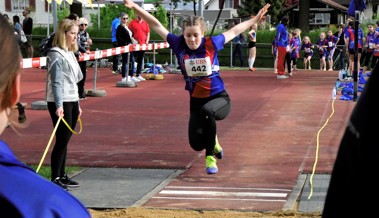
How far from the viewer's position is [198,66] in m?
9.09

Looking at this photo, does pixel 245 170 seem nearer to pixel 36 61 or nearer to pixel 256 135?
pixel 256 135

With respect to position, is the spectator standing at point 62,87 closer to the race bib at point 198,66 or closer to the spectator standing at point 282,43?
the race bib at point 198,66

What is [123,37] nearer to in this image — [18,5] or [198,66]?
[198,66]

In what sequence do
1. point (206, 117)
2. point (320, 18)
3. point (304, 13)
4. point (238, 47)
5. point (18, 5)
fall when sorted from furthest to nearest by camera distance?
point (320, 18)
point (18, 5)
point (304, 13)
point (238, 47)
point (206, 117)

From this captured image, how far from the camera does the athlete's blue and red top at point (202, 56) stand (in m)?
9.23

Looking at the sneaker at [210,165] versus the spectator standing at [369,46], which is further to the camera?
the spectator standing at [369,46]

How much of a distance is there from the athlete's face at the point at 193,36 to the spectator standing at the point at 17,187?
23.9 feet

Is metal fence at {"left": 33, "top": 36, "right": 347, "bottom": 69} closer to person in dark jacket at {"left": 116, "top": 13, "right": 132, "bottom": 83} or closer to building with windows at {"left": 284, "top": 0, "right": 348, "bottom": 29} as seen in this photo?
person in dark jacket at {"left": 116, "top": 13, "right": 132, "bottom": 83}

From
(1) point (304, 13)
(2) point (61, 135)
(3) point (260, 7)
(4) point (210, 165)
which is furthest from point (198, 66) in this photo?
(3) point (260, 7)

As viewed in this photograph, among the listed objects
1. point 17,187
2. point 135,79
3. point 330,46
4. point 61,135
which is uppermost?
point 17,187

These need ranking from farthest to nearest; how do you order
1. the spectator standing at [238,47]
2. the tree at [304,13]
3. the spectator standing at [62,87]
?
the tree at [304,13] < the spectator standing at [238,47] < the spectator standing at [62,87]

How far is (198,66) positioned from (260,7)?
57261 mm

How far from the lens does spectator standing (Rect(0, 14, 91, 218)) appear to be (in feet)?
5.50

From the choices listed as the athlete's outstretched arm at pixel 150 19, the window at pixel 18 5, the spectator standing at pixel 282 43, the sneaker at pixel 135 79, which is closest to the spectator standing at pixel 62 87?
the athlete's outstretched arm at pixel 150 19
